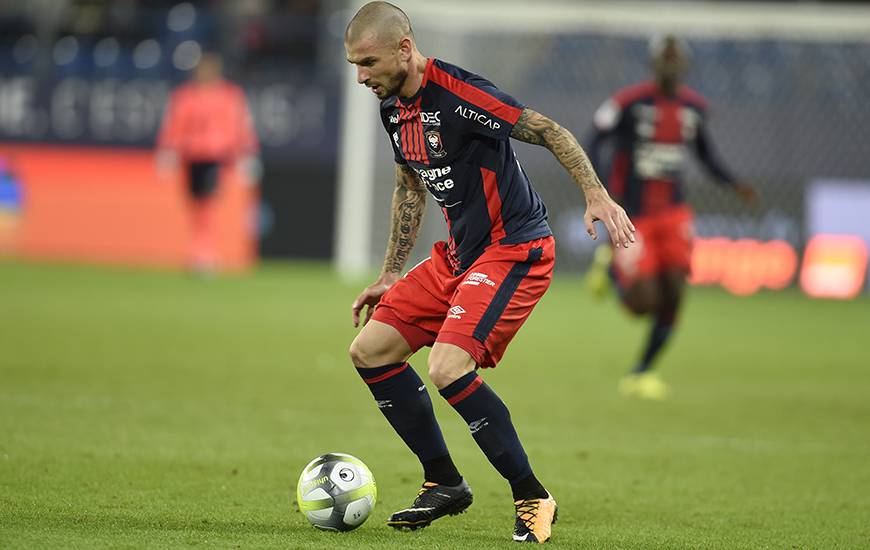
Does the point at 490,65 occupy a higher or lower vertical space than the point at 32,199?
higher

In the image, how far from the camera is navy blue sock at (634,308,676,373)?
32.1 ft

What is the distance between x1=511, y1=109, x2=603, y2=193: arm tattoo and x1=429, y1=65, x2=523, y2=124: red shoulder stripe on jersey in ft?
0.13

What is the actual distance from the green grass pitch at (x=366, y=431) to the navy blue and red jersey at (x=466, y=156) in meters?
1.07

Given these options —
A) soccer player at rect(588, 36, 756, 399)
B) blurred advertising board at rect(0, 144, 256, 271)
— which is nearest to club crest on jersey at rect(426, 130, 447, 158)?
soccer player at rect(588, 36, 756, 399)

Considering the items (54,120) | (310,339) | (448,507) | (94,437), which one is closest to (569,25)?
(54,120)

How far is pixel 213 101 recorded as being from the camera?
17797 mm

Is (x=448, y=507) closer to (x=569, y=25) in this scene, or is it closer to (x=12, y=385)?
(x=12, y=385)

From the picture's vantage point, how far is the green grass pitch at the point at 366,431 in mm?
5188

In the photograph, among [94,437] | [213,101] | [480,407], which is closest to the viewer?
[480,407]

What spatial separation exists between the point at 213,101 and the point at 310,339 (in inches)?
253

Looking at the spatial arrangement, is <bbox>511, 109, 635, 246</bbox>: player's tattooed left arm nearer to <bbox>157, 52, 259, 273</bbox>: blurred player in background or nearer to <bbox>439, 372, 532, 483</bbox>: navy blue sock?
<bbox>439, 372, 532, 483</bbox>: navy blue sock

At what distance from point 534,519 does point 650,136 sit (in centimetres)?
552

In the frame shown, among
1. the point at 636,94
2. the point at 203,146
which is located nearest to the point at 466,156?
the point at 636,94

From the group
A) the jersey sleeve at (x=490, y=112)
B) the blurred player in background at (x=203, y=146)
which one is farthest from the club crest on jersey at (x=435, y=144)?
the blurred player in background at (x=203, y=146)
